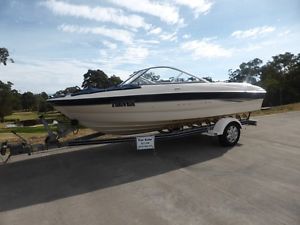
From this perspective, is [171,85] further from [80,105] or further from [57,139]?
[57,139]

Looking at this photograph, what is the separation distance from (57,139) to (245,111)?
4875 millimetres

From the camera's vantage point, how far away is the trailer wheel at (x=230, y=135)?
7324 millimetres

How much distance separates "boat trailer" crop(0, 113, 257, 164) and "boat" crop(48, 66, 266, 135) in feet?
0.71

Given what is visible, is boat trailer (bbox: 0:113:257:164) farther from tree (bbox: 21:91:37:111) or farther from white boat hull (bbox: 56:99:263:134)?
tree (bbox: 21:91:37:111)

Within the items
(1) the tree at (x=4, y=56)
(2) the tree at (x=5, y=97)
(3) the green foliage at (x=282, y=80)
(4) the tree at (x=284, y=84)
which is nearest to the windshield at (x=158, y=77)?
(1) the tree at (x=4, y=56)

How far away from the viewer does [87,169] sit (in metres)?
5.90

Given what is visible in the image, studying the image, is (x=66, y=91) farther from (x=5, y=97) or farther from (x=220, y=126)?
(x=5, y=97)

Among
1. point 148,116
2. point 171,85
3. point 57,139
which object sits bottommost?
point 57,139

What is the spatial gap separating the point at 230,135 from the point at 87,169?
3513mm

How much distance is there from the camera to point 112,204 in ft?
13.8

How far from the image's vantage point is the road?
3.81 m

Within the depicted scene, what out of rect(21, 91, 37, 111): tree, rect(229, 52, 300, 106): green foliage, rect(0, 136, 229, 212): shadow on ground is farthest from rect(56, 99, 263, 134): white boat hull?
rect(21, 91, 37, 111): tree

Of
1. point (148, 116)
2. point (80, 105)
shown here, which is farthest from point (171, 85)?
point (80, 105)

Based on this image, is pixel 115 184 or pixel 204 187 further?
pixel 115 184
